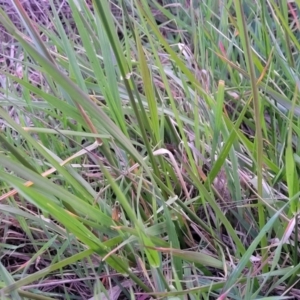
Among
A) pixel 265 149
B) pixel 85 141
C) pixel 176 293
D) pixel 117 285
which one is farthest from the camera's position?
pixel 85 141

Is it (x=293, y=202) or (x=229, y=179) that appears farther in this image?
(x=229, y=179)

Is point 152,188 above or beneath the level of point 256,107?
beneath

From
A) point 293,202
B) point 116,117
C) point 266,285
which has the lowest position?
point 266,285

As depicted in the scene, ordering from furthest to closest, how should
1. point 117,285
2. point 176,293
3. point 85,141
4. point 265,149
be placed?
1. point 85,141
2. point 265,149
3. point 117,285
4. point 176,293

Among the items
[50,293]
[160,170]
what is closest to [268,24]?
[160,170]

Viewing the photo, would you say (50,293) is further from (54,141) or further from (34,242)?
(54,141)

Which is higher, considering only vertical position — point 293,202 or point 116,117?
point 116,117

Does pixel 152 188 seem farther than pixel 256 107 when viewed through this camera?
Yes
